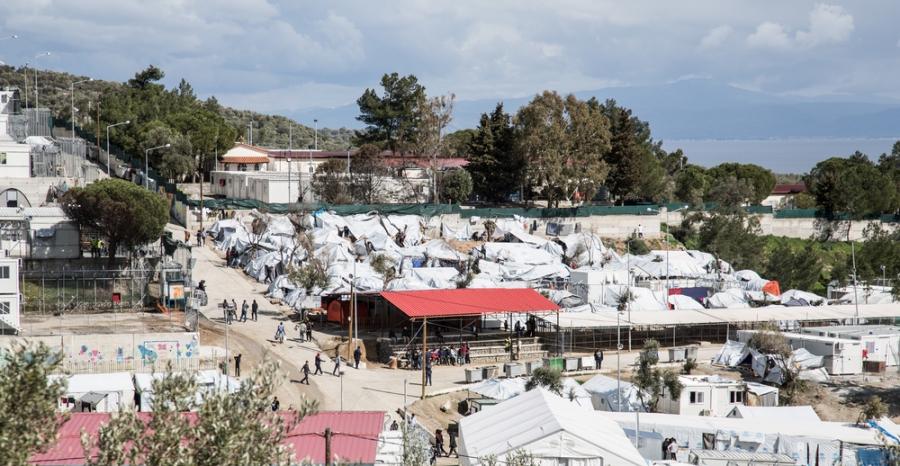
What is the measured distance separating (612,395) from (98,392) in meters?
16.6

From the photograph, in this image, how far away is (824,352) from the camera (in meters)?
46.2

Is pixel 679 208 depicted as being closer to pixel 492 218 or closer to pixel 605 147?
pixel 605 147

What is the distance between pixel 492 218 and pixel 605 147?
10.2 metres

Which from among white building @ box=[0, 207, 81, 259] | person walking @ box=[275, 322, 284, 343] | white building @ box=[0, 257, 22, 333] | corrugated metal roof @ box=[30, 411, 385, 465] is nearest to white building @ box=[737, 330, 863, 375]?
person walking @ box=[275, 322, 284, 343]

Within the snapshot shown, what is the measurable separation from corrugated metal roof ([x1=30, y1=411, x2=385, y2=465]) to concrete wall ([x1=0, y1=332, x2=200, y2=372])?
10.0 meters

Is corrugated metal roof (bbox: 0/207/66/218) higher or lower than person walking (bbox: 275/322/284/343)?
higher

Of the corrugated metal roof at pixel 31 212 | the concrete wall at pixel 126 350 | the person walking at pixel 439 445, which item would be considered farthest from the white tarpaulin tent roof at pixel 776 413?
the corrugated metal roof at pixel 31 212

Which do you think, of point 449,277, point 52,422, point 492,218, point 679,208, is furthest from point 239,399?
point 679,208

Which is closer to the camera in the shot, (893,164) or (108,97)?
(108,97)

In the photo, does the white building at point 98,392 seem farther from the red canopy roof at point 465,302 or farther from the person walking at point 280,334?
the red canopy roof at point 465,302

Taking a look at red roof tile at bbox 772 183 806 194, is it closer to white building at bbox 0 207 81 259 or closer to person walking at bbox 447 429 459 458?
white building at bbox 0 207 81 259

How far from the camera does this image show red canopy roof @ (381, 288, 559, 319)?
4594 cm

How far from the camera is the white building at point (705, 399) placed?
38469mm

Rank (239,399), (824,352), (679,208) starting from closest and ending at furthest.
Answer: (239,399) < (824,352) < (679,208)
